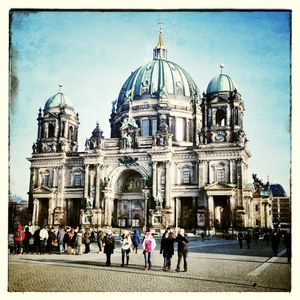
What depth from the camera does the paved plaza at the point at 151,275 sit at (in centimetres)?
1273

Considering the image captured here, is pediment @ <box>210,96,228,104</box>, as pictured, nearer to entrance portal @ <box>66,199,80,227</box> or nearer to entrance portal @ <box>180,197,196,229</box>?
entrance portal @ <box>180,197,196,229</box>

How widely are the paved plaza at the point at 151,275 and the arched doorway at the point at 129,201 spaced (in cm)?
1036

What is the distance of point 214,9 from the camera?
14719 mm

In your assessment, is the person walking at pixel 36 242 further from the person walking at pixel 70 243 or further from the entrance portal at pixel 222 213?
the entrance portal at pixel 222 213

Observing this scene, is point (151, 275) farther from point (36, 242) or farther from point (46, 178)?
point (46, 178)

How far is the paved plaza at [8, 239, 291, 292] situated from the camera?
12.7 m

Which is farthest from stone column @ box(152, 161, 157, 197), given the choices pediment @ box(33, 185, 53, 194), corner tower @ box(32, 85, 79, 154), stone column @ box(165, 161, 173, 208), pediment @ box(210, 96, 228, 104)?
pediment @ box(33, 185, 53, 194)

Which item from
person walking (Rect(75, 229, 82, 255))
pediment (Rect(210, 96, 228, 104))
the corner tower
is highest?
pediment (Rect(210, 96, 228, 104))

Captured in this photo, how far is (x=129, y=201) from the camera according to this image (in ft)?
92.9

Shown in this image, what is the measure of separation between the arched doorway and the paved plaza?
10362mm
